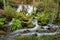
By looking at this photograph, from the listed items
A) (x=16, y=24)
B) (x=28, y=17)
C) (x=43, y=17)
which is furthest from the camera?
(x=28, y=17)

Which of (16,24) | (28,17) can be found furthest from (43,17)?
(16,24)

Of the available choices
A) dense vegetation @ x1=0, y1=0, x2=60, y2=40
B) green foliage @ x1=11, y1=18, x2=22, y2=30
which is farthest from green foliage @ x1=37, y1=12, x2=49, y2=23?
green foliage @ x1=11, y1=18, x2=22, y2=30

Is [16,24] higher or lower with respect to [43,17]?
lower

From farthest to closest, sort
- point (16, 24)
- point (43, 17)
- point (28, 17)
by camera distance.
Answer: point (28, 17), point (43, 17), point (16, 24)

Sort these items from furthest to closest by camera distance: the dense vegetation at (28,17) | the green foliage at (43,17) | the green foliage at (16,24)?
the green foliage at (43,17) < the dense vegetation at (28,17) < the green foliage at (16,24)

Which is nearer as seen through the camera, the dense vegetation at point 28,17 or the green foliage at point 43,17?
the dense vegetation at point 28,17

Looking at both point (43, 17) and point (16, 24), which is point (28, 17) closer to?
point (43, 17)

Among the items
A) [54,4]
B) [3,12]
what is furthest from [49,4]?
[3,12]

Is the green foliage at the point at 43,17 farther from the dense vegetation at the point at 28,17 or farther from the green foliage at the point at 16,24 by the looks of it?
the green foliage at the point at 16,24

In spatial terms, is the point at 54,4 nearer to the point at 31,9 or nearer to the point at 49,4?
the point at 49,4

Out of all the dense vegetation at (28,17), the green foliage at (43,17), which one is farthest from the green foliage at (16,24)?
the green foliage at (43,17)

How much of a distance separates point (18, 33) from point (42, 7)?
19.7ft

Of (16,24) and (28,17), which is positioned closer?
(16,24)

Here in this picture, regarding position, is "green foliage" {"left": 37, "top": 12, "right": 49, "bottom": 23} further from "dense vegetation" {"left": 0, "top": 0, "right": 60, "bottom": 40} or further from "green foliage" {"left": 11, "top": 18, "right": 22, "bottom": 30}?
"green foliage" {"left": 11, "top": 18, "right": 22, "bottom": 30}
